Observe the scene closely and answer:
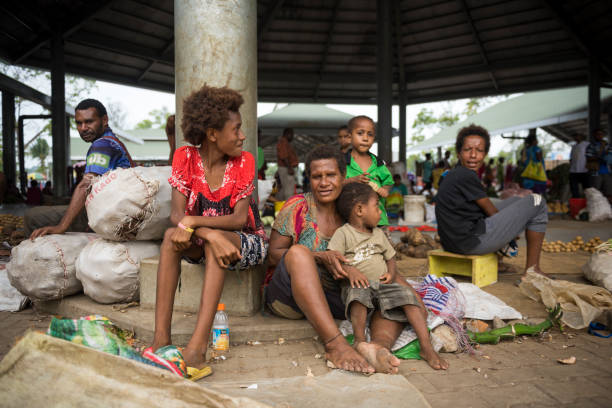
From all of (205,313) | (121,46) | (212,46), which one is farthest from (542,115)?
(205,313)

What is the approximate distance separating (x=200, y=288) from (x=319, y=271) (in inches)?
33.0

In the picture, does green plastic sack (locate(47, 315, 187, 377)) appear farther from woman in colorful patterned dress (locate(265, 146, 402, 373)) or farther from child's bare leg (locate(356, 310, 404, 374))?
child's bare leg (locate(356, 310, 404, 374))

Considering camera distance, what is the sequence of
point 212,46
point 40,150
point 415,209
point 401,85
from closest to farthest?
1. point 212,46
2. point 415,209
3. point 401,85
4. point 40,150

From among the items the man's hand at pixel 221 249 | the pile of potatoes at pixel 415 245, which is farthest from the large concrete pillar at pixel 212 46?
the pile of potatoes at pixel 415 245

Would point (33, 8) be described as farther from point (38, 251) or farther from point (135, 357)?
point (135, 357)

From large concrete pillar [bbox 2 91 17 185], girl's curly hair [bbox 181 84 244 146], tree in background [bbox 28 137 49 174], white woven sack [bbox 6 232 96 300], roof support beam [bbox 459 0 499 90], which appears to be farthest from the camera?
tree in background [bbox 28 137 49 174]

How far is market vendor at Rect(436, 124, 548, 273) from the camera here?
361 cm

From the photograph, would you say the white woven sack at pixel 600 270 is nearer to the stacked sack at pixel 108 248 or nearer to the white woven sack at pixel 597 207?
the stacked sack at pixel 108 248

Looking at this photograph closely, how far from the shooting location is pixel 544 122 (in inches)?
560

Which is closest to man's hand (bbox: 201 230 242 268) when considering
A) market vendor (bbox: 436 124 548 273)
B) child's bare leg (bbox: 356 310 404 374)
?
child's bare leg (bbox: 356 310 404 374)

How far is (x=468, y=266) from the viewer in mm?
3830

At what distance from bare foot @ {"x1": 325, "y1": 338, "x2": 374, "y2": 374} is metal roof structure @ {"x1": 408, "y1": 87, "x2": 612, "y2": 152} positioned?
523 inches

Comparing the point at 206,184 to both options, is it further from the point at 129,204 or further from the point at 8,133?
the point at 8,133

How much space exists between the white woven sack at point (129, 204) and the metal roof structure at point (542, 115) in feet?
43.7
